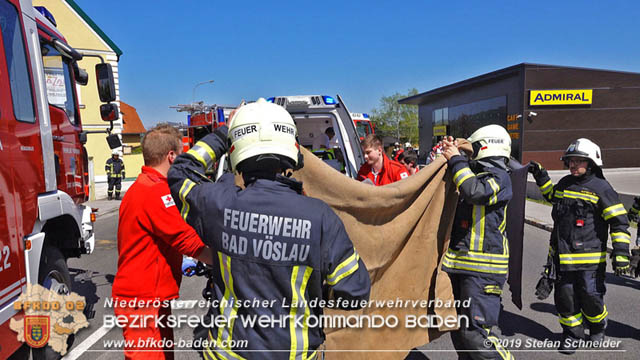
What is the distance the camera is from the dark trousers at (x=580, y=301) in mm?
4129

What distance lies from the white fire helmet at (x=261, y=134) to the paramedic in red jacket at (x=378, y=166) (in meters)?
2.66

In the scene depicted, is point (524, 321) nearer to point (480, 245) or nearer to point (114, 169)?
point (480, 245)

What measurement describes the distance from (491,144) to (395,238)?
1223 millimetres

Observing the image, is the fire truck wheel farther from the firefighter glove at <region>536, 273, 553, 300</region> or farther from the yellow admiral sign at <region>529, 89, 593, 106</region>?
the yellow admiral sign at <region>529, 89, 593, 106</region>

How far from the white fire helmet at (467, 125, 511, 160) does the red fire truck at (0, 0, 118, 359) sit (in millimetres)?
3574

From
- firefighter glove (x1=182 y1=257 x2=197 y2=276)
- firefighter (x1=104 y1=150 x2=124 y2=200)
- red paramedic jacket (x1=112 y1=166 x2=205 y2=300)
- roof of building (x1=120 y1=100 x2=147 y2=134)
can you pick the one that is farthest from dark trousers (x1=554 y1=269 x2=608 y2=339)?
roof of building (x1=120 y1=100 x2=147 y2=134)

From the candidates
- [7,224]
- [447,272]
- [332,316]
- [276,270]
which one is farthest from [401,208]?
[7,224]

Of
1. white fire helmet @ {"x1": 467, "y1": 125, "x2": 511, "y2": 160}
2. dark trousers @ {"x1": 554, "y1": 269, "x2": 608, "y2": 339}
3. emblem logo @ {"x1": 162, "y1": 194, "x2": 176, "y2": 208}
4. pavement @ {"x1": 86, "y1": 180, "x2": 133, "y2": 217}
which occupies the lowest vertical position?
pavement @ {"x1": 86, "y1": 180, "x2": 133, "y2": 217}

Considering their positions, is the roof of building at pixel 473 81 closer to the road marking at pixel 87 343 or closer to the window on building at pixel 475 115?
the window on building at pixel 475 115

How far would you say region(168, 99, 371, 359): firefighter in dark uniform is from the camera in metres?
1.78

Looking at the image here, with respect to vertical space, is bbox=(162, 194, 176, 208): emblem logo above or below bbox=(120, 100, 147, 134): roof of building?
below

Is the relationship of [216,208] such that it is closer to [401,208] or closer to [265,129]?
[265,129]

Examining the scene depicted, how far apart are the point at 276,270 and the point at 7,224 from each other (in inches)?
88.4

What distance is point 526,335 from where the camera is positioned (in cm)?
461
